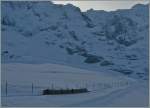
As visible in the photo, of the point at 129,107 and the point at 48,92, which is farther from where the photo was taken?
the point at 48,92

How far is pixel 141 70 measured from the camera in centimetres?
19925

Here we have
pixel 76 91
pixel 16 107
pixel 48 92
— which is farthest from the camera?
pixel 76 91

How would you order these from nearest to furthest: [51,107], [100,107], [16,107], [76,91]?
[16,107] → [51,107] → [100,107] → [76,91]

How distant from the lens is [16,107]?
14633 millimetres

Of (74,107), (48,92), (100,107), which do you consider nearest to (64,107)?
(74,107)

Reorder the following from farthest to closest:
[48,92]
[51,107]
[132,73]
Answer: [132,73] → [48,92] → [51,107]

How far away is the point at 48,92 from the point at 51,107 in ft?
40.2

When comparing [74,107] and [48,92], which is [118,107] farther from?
[48,92]

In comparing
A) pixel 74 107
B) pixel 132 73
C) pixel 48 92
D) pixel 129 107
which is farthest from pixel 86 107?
pixel 132 73

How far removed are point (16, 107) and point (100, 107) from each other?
3.64 m

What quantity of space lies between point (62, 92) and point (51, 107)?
1286 centimetres

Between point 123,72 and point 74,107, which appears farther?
point 123,72

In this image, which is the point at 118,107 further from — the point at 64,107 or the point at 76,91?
the point at 76,91

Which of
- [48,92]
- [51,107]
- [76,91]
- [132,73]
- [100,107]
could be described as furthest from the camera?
[132,73]
